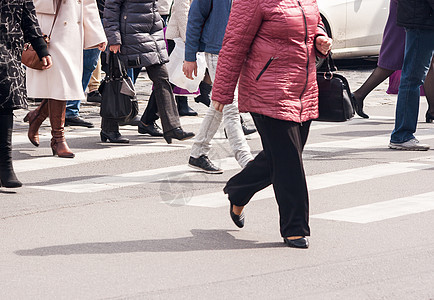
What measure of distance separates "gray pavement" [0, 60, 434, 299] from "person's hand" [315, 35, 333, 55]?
1.09 metres

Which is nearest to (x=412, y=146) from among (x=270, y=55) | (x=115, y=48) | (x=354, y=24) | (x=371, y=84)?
(x=371, y=84)

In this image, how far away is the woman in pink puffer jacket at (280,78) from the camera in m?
5.68

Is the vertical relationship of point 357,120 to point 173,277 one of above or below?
below

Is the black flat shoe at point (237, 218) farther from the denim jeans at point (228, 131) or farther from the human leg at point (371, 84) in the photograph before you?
the human leg at point (371, 84)

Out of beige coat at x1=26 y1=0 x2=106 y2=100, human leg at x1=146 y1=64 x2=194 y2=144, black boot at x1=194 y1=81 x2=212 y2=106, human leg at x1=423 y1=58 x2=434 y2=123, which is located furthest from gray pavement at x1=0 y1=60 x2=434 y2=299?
black boot at x1=194 y1=81 x2=212 y2=106

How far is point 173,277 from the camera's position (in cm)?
507

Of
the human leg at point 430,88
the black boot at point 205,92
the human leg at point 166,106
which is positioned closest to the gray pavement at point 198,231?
the human leg at point 166,106

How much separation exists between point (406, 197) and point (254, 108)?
181cm

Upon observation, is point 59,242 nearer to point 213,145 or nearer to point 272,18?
point 272,18

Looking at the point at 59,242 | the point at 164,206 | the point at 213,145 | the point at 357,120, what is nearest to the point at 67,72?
the point at 213,145

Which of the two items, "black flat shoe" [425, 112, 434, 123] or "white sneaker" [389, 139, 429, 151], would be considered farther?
"black flat shoe" [425, 112, 434, 123]

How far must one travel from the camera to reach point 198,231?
6.16 metres

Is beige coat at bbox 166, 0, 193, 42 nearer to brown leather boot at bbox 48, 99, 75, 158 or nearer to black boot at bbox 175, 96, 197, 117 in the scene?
black boot at bbox 175, 96, 197, 117

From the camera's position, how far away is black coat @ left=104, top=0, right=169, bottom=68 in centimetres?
923
